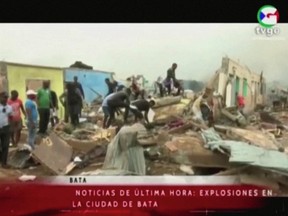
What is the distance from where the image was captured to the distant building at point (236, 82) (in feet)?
6.81

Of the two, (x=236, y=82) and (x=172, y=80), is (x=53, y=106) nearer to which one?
(x=172, y=80)

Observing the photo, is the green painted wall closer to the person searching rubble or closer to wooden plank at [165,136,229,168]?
the person searching rubble

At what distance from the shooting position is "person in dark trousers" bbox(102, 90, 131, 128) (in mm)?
2090

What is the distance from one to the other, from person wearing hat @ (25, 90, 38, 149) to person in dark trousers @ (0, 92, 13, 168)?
7 centimetres

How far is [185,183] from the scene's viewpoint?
206cm

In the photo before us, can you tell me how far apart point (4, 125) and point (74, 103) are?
296mm

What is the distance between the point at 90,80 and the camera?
2.08 m

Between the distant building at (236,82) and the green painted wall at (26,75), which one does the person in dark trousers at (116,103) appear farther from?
the distant building at (236,82)

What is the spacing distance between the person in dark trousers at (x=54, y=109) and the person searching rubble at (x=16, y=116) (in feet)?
0.37

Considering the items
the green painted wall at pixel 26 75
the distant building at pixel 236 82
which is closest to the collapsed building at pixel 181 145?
the distant building at pixel 236 82
